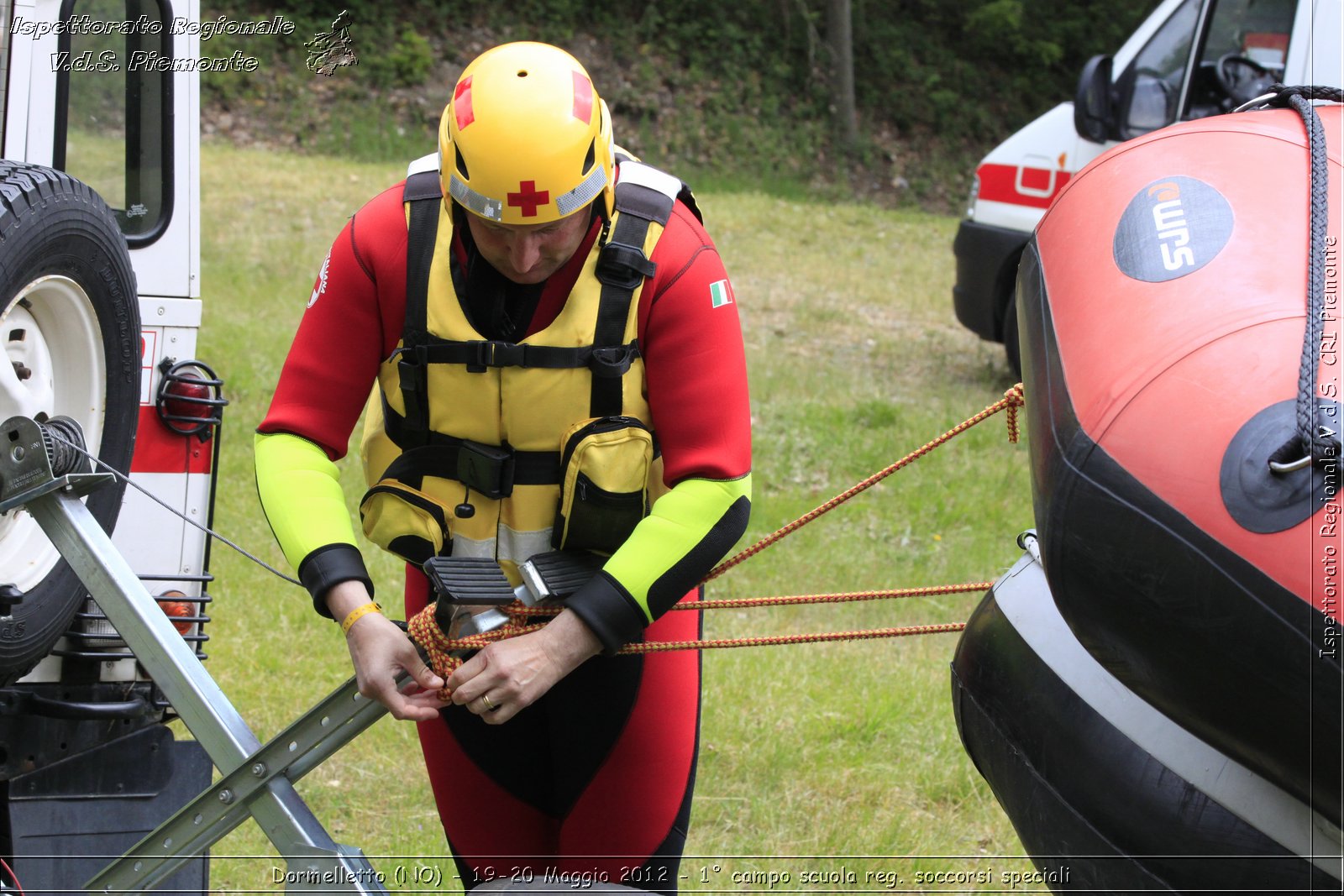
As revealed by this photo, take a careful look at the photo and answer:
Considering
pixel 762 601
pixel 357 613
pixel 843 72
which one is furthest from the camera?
pixel 843 72

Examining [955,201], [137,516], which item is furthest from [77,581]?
[955,201]

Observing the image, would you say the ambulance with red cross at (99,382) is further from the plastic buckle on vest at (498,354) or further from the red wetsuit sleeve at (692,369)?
the red wetsuit sleeve at (692,369)

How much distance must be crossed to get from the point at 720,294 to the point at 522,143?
457 millimetres

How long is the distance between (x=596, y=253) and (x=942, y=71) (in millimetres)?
22981

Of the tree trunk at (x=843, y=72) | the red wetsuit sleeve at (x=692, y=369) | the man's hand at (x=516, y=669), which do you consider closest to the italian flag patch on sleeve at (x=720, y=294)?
the red wetsuit sleeve at (x=692, y=369)

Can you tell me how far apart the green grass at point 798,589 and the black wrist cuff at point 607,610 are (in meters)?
1.58

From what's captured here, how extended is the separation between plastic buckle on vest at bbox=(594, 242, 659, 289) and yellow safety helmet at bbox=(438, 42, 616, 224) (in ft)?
0.38

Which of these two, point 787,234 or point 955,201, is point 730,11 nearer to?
point 955,201

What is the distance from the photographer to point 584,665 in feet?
8.46

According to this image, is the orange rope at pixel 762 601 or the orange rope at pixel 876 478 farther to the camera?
the orange rope at pixel 876 478

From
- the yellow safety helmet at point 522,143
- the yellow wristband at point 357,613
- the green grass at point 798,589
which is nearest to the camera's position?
the yellow safety helmet at point 522,143

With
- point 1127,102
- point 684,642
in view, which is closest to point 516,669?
point 684,642

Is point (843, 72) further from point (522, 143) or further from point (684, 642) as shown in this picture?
point (522, 143)

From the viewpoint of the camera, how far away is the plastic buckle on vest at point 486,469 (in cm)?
237
